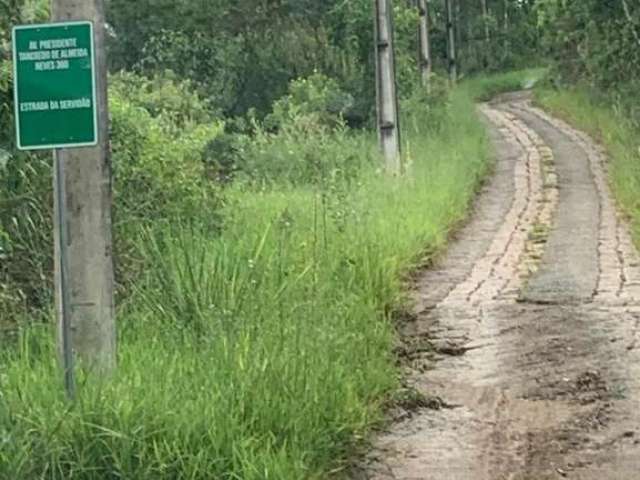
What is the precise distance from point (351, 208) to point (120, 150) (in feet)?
7.87

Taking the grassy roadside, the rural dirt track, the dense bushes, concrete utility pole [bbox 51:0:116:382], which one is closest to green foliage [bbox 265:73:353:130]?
the grassy roadside

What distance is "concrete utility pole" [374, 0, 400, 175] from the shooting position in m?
16.8

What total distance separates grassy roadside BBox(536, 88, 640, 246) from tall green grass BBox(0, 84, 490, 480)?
17.5 feet

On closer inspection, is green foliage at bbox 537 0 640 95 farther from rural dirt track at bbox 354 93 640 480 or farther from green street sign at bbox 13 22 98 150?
green street sign at bbox 13 22 98 150

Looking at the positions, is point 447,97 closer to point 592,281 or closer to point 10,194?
point 592,281

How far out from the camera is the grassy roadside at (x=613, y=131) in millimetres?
16545

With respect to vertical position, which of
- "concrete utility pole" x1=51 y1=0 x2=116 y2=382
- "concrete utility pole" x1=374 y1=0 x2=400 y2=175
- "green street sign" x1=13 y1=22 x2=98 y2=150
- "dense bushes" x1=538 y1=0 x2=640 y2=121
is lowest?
"concrete utility pole" x1=51 y1=0 x2=116 y2=382

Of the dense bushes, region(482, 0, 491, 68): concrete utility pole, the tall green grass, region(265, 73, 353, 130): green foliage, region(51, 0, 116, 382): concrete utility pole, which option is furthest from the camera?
region(482, 0, 491, 68): concrete utility pole

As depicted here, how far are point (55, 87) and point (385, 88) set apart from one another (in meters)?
12.0

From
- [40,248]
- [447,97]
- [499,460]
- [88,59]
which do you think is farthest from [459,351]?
[447,97]

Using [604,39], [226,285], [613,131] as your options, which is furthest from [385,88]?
[604,39]

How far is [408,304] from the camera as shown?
998cm

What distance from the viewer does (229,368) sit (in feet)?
20.2

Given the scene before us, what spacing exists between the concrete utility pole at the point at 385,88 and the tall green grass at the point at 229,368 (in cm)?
624
